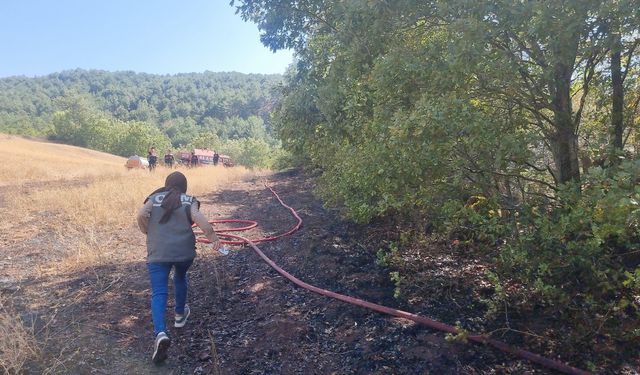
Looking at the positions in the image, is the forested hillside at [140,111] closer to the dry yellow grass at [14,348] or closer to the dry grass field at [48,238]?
the dry grass field at [48,238]

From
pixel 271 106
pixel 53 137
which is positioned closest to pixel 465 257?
pixel 271 106

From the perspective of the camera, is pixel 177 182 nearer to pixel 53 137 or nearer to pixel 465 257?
pixel 465 257

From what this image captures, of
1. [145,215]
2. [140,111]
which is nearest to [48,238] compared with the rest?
[145,215]

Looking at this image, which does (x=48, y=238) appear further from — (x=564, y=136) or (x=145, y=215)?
(x=564, y=136)

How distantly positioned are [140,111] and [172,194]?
467 feet

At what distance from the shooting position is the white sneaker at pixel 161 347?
3650 millimetres

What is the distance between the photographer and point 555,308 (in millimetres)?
4090

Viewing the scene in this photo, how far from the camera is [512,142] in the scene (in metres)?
3.77

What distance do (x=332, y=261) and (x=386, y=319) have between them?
1865 mm

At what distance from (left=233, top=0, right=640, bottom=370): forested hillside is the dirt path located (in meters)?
0.53

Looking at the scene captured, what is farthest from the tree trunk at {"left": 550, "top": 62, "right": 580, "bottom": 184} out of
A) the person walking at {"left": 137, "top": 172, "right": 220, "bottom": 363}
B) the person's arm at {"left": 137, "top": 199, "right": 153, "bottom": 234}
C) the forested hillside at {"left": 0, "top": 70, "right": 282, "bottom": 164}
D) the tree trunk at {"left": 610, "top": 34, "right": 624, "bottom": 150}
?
the forested hillside at {"left": 0, "top": 70, "right": 282, "bottom": 164}

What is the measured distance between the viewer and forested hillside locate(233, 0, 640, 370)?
3.60 metres

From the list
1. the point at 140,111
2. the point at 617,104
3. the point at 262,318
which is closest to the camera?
the point at 262,318

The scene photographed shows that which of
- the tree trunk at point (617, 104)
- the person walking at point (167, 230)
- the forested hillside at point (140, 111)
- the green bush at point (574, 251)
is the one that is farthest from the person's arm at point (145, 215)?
the forested hillside at point (140, 111)
